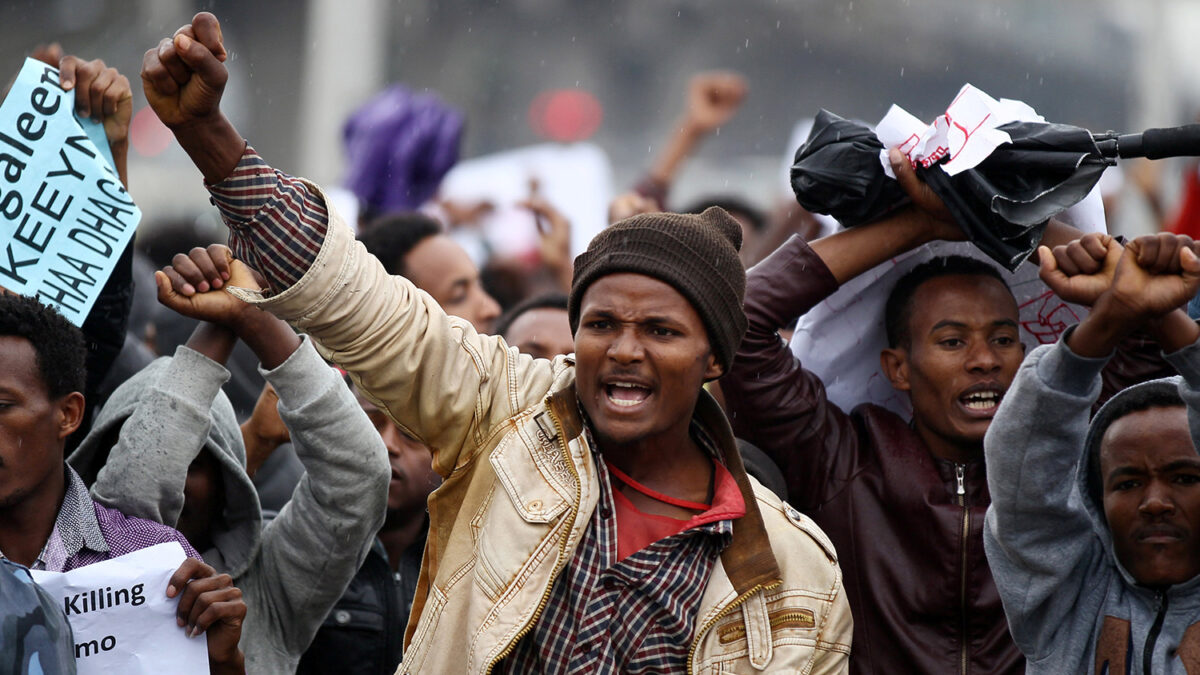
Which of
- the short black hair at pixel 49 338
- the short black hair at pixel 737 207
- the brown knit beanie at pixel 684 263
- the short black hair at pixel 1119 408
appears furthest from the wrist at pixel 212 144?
the short black hair at pixel 737 207

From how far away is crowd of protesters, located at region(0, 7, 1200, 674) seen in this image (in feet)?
10.6

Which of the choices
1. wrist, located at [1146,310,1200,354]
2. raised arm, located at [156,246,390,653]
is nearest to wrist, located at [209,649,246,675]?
raised arm, located at [156,246,390,653]

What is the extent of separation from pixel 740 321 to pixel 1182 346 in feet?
2.94

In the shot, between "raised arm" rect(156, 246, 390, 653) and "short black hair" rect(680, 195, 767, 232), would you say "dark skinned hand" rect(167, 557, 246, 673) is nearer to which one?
"raised arm" rect(156, 246, 390, 653)

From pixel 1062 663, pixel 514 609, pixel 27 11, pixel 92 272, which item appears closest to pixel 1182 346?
pixel 1062 663

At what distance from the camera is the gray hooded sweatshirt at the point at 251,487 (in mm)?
3752

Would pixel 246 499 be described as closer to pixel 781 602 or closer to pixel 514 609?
pixel 514 609

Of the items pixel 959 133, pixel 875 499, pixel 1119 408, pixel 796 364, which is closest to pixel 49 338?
pixel 796 364

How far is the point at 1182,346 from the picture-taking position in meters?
3.24

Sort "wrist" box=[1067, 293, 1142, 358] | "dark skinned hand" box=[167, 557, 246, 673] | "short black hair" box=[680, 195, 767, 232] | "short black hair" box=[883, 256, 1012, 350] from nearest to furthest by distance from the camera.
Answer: "wrist" box=[1067, 293, 1142, 358] < "dark skinned hand" box=[167, 557, 246, 673] < "short black hair" box=[883, 256, 1012, 350] < "short black hair" box=[680, 195, 767, 232]

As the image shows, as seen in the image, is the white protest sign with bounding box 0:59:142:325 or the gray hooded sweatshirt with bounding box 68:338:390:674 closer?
the gray hooded sweatshirt with bounding box 68:338:390:674

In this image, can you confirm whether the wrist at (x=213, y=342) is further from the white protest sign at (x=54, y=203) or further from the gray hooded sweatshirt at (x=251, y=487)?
the white protest sign at (x=54, y=203)

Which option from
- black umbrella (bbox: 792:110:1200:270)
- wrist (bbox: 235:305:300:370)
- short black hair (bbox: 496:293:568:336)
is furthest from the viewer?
short black hair (bbox: 496:293:568:336)

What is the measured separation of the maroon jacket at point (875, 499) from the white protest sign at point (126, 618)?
146 cm
